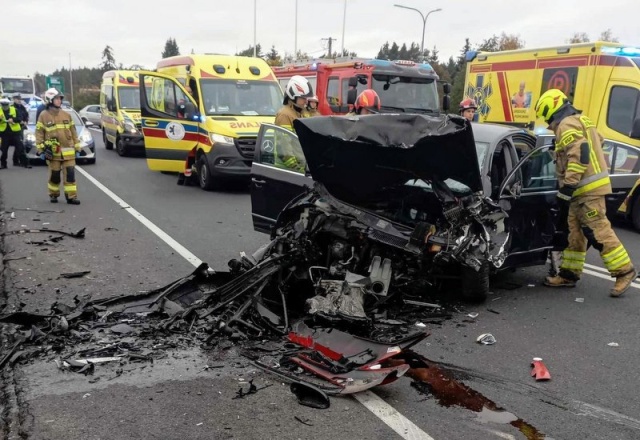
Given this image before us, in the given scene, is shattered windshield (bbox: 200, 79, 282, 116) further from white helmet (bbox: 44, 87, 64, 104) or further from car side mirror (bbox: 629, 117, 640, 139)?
car side mirror (bbox: 629, 117, 640, 139)

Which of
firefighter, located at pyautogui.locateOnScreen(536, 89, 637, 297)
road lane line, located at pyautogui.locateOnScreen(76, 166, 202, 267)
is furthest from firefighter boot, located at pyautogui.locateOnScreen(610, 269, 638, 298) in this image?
road lane line, located at pyautogui.locateOnScreen(76, 166, 202, 267)

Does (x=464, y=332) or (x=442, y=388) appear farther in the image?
(x=464, y=332)

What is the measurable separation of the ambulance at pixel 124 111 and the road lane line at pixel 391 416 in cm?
1564

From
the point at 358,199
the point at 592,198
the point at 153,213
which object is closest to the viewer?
the point at 358,199

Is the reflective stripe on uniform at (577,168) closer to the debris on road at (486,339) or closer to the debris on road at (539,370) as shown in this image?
the debris on road at (486,339)

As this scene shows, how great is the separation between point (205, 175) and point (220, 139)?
914mm

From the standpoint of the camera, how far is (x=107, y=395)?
3.80 metres

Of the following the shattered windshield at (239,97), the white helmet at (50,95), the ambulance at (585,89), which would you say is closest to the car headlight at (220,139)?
the shattered windshield at (239,97)

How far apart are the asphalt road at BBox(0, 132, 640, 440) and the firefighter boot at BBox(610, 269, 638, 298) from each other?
0.33 ft

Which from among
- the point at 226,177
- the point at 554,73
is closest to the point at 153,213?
the point at 226,177

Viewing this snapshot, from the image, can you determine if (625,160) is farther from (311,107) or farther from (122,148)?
(122,148)

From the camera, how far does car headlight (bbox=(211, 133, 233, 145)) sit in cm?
1159

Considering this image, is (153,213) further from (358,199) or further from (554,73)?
(554,73)

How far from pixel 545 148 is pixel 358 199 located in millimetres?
2269
